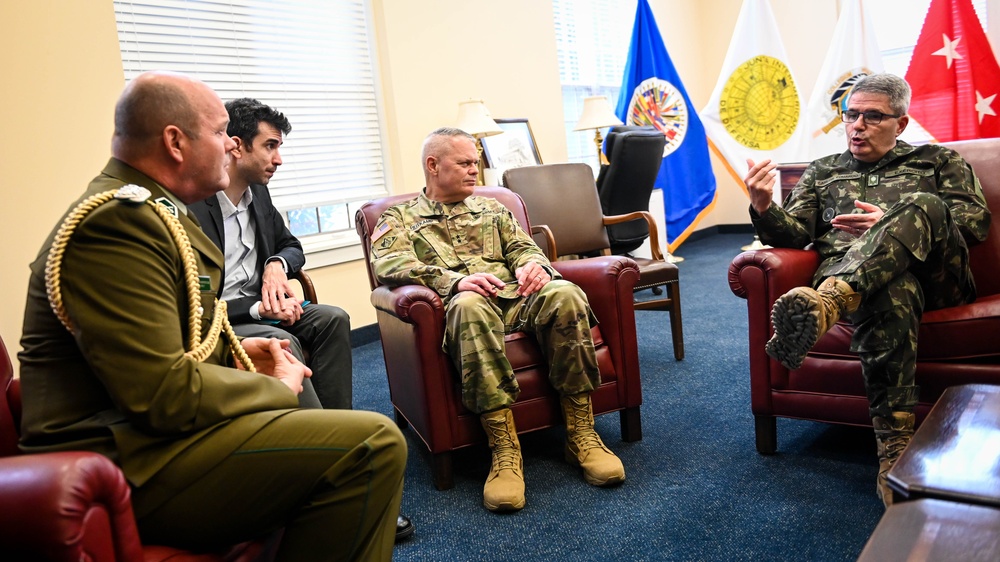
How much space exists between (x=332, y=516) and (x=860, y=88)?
2.04m

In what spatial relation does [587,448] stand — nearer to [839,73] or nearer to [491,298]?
[491,298]

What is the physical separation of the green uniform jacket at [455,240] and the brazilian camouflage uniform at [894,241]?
785 millimetres

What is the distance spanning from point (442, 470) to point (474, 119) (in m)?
2.43

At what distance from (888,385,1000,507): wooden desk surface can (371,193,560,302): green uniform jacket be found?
1.19 m

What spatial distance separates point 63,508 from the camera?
81cm

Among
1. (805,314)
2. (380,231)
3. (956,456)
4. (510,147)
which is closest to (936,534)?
(956,456)

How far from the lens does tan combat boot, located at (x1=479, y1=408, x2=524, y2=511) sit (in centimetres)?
183

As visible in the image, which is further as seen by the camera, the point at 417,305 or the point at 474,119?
the point at 474,119

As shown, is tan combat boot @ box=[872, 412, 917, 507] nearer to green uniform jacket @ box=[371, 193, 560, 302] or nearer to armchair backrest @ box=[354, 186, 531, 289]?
green uniform jacket @ box=[371, 193, 560, 302]

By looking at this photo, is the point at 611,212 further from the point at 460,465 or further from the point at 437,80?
the point at 460,465

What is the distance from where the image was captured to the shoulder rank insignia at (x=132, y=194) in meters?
1.02

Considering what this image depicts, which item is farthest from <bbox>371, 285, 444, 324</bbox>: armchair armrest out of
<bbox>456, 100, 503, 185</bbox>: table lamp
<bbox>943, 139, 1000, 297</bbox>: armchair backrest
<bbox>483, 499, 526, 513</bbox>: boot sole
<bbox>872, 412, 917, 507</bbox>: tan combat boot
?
<bbox>456, 100, 503, 185</bbox>: table lamp

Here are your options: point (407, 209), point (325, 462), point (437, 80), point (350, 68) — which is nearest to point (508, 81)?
point (437, 80)

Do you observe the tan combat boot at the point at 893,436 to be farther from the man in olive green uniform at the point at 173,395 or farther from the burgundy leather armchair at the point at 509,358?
the man in olive green uniform at the point at 173,395
